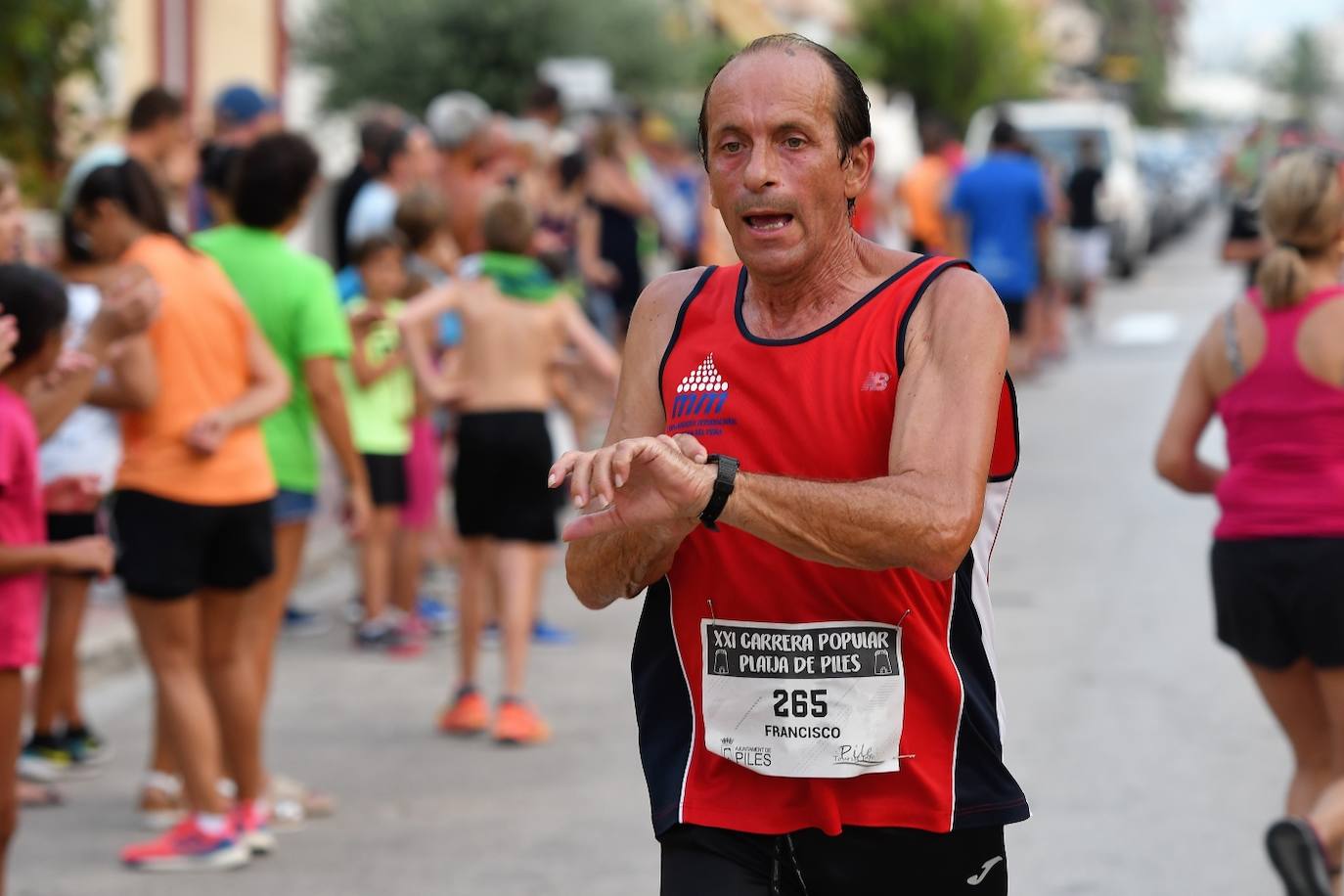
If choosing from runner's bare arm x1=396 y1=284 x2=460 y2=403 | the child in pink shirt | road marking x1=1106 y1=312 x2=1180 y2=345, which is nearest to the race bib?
the child in pink shirt

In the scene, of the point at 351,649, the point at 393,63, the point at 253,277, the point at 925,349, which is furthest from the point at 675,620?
the point at 393,63

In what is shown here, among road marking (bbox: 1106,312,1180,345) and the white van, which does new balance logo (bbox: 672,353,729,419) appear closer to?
road marking (bbox: 1106,312,1180,345)

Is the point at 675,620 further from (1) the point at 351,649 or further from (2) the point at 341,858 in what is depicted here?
(1) the point at 351,649

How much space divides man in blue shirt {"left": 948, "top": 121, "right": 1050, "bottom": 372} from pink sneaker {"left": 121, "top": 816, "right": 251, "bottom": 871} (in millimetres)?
11474

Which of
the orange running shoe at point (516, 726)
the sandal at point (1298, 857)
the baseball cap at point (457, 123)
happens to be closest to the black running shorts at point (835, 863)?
the sandal at point (1298, 857)

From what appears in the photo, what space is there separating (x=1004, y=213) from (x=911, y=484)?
47.0 ft

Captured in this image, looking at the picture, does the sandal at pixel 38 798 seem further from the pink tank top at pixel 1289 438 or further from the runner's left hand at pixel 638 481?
the runner's left hand at pixel 638 481

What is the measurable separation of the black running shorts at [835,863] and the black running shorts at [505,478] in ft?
15.4

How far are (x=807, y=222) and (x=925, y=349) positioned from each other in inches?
9.9

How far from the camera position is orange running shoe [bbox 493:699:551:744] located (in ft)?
25.2

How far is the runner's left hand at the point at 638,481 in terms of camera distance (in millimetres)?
2717

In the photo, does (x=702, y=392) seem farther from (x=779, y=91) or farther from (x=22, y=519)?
(x=22, y=519)

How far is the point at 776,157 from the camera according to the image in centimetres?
304

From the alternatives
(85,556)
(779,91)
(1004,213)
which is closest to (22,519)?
(85,556)
